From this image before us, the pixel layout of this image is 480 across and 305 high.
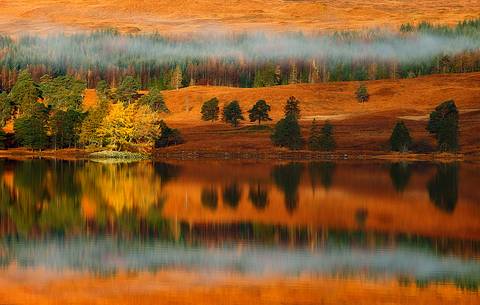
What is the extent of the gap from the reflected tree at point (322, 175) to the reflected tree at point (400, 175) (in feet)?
18.1

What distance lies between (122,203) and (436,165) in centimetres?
5989

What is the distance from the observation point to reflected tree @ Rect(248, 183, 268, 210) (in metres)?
57.4

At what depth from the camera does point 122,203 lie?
2260 inches

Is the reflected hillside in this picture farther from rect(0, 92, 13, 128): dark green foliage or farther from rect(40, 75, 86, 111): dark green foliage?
rect(40, 75, 86, 111): dark green foliage

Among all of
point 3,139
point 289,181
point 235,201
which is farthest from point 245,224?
point 3,139

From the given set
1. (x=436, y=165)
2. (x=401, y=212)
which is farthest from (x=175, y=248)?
(x=436, y=165)

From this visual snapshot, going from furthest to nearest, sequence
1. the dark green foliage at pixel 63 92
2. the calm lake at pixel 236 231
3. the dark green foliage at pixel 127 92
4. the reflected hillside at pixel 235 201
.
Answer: the dark green foliage at pixel 127 92 → the dark green foliage at pixel 63 92 → the reflected hillside at pixel 235 201 → the calm lake at pixel 236 231

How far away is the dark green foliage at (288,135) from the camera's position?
137 meters

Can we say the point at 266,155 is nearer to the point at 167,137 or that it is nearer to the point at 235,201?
the point at 167,137

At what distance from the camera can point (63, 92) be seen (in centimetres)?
18150

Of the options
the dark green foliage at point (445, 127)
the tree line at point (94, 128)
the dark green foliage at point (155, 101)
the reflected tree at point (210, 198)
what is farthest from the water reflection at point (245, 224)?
the dark green foliage at point (155, 101)

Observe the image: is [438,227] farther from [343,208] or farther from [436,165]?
[436,165]

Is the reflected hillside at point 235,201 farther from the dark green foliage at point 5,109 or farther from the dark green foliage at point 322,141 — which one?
the dark green foliage at point 5,109

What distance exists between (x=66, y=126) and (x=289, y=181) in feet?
217
